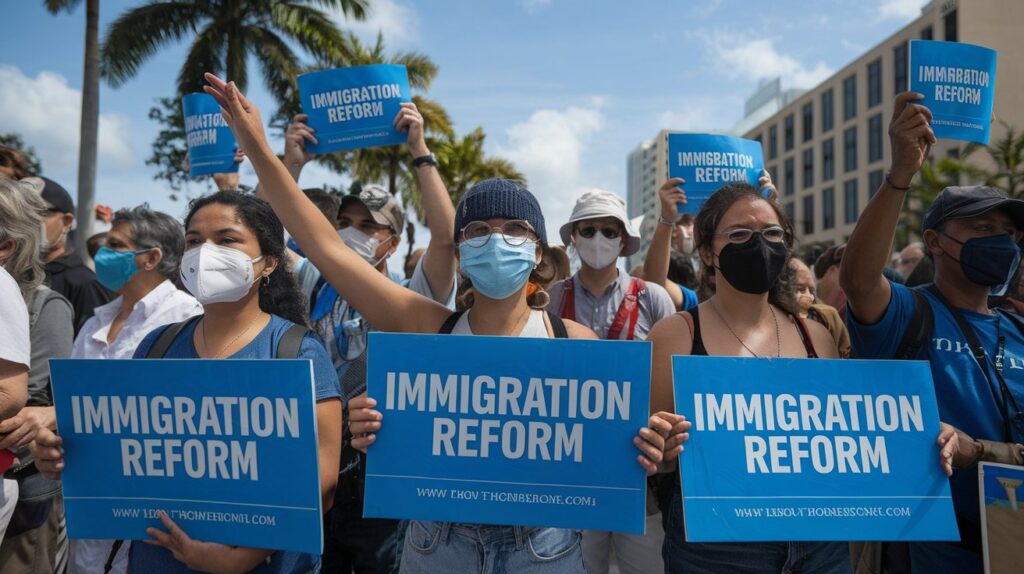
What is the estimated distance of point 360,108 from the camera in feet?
13.5

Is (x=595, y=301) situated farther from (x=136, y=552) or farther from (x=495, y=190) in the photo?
(x=136, y=552)

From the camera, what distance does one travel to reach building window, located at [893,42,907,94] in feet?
143

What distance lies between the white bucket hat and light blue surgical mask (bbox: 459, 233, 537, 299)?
155 centimetres

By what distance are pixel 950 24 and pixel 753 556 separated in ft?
148

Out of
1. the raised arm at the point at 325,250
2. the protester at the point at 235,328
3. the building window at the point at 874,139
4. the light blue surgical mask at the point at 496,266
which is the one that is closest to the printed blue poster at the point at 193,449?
the protester at the point at 235,328

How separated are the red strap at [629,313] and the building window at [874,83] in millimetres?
50867

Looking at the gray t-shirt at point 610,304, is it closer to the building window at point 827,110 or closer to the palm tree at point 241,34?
the palm tree at point 241,34

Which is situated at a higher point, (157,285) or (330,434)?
(157,285)

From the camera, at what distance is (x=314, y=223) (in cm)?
235

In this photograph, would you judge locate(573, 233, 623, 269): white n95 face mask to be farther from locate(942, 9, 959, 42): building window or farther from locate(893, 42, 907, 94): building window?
locate(893, 42, 907, 94): building window

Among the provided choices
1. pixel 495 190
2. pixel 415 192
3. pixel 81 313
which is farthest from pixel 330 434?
pixel 415 192

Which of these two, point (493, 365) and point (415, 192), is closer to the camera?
point (493, 365)

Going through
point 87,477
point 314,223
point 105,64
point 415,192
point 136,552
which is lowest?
point 136,552

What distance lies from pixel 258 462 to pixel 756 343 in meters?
1.69
